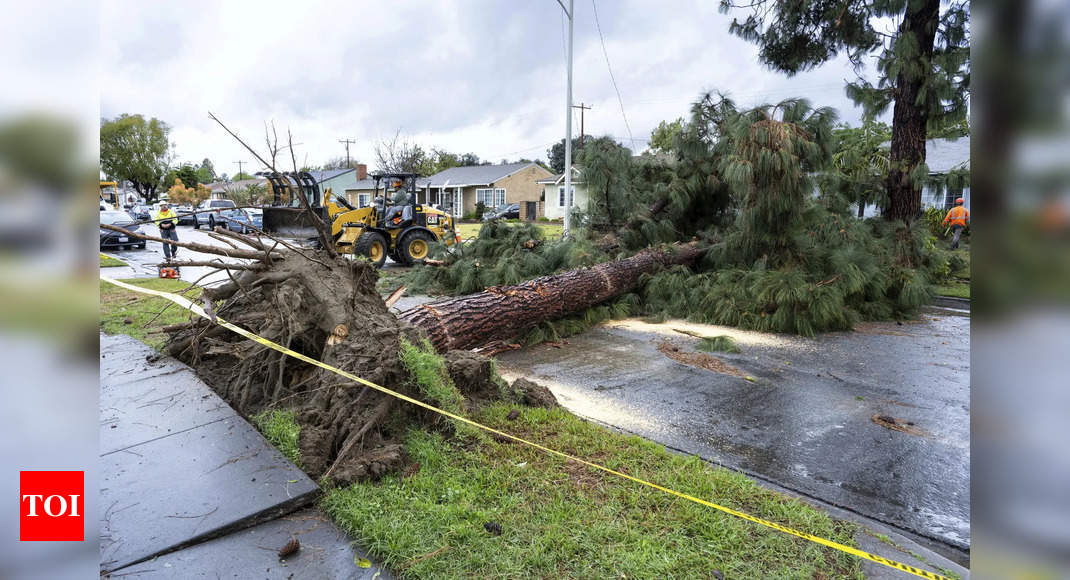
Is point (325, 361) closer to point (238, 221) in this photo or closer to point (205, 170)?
point (238, 221)

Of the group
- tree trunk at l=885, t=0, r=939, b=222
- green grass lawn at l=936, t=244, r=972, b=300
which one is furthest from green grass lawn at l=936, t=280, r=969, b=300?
tree trunk at l=885, t=0, r=939, b=222

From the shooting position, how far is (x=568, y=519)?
252 cm

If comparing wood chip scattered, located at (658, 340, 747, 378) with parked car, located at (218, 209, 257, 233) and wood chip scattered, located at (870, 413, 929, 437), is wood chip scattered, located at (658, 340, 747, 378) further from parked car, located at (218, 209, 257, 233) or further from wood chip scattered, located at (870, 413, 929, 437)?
parked car, located at (218, 209, 257, 233)

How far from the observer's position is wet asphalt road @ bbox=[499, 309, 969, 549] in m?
3.01

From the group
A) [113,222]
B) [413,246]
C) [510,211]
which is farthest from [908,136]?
[510,211]

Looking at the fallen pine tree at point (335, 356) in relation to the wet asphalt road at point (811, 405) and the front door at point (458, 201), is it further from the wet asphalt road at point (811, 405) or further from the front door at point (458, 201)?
the front door at point (458, 201)

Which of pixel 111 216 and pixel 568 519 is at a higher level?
pixel 111 216

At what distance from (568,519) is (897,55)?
8263 millimetres

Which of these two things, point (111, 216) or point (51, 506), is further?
point (111, 216)

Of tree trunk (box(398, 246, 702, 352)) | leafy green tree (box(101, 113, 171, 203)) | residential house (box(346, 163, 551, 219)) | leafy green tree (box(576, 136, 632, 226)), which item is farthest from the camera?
residential house (box(346, 163, 551, 219))

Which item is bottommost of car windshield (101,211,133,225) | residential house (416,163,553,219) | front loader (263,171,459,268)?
car windshield (101,211,133,225)

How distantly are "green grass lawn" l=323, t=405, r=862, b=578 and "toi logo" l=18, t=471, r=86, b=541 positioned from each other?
5.26ft

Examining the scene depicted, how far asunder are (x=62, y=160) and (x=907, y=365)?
6191 millimetres

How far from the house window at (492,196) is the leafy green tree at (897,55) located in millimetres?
30872
